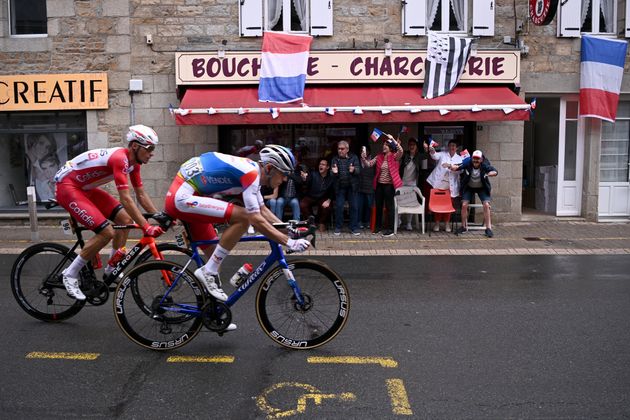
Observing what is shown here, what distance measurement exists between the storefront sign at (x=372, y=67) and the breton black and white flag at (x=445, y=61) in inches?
11.1

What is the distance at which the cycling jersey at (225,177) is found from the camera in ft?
15.5

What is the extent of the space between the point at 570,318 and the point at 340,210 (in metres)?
6.51

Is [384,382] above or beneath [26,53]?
beneath

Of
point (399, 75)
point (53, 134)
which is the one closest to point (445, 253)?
point (399, 75)

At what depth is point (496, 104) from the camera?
12.1m

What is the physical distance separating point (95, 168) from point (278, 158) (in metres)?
1.92

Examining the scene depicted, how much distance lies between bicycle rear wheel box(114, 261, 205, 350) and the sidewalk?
4585mm

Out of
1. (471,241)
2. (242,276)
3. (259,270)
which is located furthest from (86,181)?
(471,241)

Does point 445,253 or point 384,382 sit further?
point 445,253

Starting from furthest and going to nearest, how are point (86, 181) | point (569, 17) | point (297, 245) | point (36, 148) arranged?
point (36, 148), point (569, 17), point (86, 181), point (297, 245)

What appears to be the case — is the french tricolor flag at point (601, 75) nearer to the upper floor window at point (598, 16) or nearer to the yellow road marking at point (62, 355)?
the upper floor window at point (598, 16)

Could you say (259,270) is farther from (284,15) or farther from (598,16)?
(598,16)

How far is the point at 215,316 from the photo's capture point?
4.96 meters

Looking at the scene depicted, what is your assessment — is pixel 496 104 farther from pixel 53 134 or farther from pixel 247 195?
pixel 53 134
